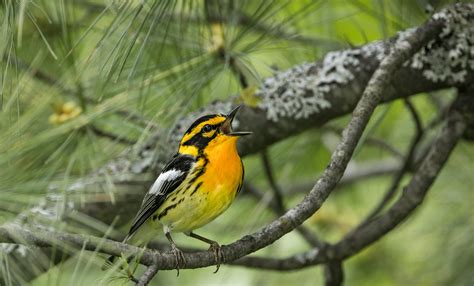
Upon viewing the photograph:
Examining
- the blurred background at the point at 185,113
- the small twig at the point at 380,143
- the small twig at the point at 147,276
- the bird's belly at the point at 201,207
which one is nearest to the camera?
the small twig at the point at 147,276

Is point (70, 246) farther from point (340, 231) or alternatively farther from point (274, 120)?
point (340, 231)

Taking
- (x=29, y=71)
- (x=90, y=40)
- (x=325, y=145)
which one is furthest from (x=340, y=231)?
(x=29, y=71)

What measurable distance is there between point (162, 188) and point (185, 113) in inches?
16.1

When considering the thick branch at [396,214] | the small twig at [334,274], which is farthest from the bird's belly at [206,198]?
the small twig at [334,274]

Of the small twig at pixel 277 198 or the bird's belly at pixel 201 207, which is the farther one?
the small twig at pixel 277 198

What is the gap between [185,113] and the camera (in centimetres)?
351

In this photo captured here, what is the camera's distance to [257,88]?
341 centimetres

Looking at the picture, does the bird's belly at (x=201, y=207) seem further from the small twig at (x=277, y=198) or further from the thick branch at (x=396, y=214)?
the small twig at (x=277, y=198)

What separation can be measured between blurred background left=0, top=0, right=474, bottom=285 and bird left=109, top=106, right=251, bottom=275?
0.47 feet

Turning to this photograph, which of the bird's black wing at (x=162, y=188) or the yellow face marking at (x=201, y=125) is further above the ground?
the yellow face marking at (x=201, y=125)

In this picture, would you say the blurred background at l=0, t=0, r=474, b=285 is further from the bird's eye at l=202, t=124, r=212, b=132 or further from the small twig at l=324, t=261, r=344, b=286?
the small twig at l=324, t=261, r=344, b=286

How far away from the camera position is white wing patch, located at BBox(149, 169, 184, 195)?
10.6 ft

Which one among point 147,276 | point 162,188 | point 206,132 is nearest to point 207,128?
point 206,132

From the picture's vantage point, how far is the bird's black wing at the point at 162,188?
322cm
